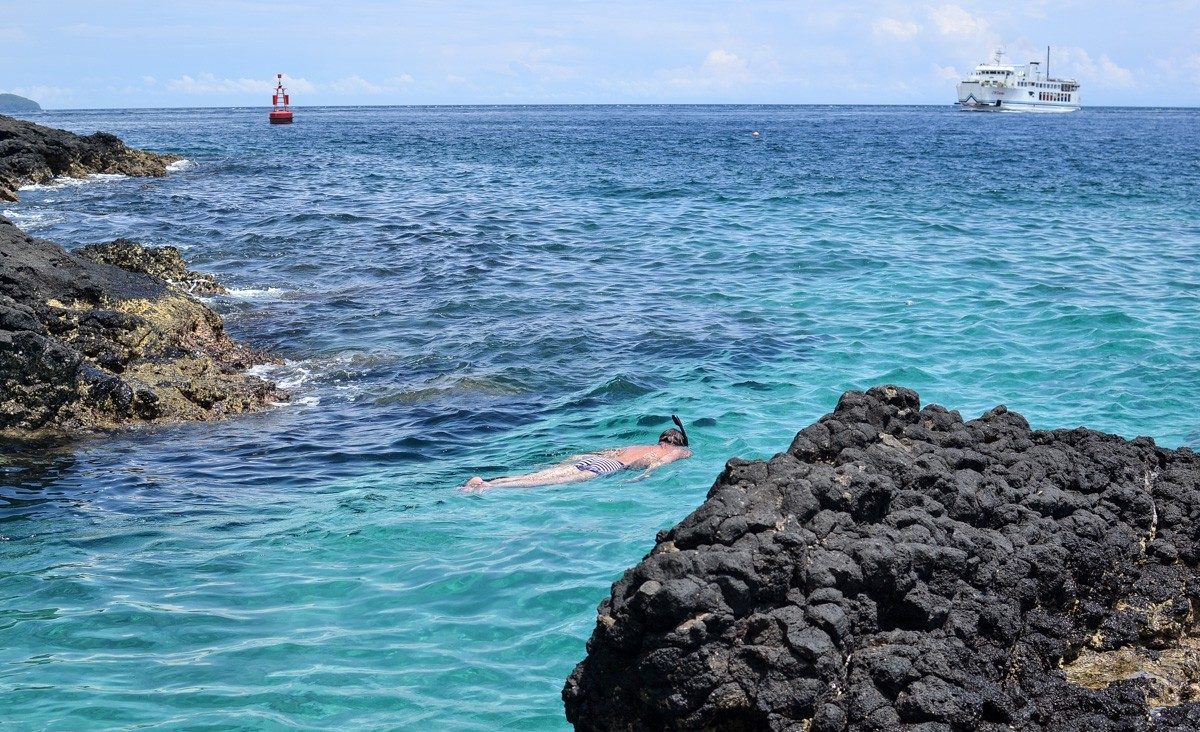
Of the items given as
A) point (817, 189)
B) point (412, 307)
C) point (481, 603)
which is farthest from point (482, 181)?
point (481, 603)

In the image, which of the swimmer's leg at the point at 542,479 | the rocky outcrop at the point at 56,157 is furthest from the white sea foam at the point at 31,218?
the swimmer's leg at the point at 542,479

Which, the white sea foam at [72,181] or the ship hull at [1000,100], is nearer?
the white sea foam at [72,181]

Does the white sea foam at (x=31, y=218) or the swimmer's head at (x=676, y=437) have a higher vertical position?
the white sea foam at (x=31, y=218)

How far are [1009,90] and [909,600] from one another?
134 meters

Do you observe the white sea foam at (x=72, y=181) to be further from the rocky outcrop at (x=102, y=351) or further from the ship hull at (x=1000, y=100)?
the ship hull at (x=1000, y=100)

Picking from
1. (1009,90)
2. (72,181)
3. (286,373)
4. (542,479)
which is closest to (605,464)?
(542,479)

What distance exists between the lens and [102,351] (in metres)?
11.7

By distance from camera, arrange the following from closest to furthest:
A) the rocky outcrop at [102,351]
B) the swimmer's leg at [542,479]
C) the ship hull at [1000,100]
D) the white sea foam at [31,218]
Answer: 1. the swimmer's leg at [542,479]
2. the rocky outcrop at [102,351]
3. the white sea foam at [31,218]
4. the ship hull at [1000,100]

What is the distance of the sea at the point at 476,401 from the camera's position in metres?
6.52

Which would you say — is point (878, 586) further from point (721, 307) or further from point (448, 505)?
point (721, 307)

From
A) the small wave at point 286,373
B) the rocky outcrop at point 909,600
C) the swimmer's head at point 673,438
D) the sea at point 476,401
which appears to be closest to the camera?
the rocky outcrop at point 909,600

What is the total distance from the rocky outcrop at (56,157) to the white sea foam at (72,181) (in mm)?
246

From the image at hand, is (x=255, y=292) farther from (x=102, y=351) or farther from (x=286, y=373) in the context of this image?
(x=102, y=351)

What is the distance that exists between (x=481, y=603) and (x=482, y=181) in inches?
1373
